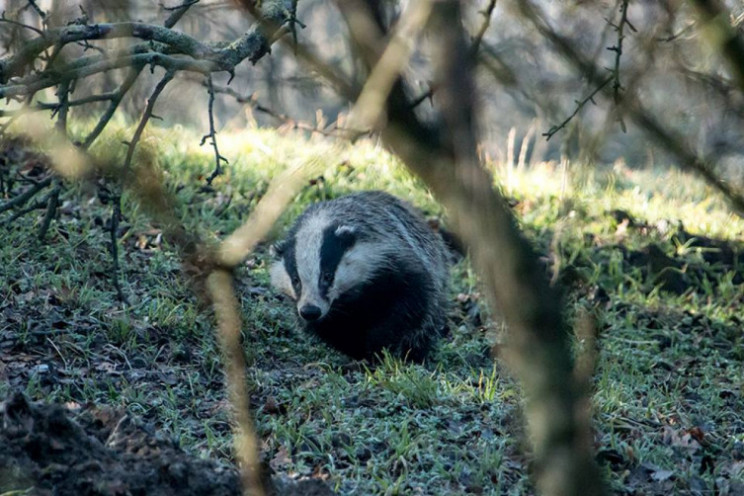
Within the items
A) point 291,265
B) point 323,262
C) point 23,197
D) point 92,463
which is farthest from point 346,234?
point 92,463

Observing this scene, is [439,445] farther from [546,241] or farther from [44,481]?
[546,241]

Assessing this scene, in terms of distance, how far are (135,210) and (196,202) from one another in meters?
0.63

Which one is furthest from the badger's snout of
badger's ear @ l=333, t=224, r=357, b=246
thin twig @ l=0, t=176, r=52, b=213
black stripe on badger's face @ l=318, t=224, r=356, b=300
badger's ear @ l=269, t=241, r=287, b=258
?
thin twig @ l=0, t=176, r=52, b=213

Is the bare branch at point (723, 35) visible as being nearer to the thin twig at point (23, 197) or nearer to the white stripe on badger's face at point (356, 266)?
the thin twig at point (23, 197)

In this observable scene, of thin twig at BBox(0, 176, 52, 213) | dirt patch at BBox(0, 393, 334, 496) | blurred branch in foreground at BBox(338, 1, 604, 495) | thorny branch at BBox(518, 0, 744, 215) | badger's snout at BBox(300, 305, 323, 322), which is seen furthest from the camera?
badger's snout at BBox(300, 305, 323, 322)

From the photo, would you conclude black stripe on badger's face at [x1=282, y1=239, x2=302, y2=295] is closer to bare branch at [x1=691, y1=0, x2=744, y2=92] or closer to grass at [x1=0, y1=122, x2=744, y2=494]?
grass at [x1=0, y1=122, x2=744, y2=494]

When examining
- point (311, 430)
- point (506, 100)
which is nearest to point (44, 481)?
point (311, 430)

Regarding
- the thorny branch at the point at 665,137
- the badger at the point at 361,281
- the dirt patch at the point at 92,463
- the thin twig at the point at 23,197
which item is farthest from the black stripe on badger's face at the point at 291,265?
the thorny branch at the point at 665,137

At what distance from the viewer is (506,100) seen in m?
18.7

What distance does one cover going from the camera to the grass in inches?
150

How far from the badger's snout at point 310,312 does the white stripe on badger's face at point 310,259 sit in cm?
3

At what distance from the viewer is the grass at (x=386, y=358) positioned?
3814mm

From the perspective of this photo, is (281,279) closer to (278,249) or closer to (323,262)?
(278,249)

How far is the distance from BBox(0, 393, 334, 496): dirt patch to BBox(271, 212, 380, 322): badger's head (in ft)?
7.34
